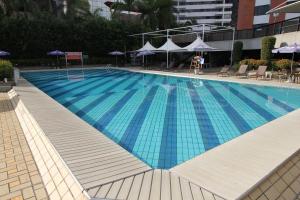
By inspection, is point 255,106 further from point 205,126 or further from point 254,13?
point 254,13

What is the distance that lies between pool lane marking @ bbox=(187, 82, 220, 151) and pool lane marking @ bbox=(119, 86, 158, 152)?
67.1 inches

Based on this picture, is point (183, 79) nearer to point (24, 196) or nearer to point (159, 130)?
point (159, 130)

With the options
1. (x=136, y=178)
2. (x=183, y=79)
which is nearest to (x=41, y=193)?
(x=136, y=178)

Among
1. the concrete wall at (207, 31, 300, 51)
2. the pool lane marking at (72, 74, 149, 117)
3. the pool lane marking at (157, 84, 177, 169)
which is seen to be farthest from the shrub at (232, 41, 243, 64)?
the pool lane marking at (157, 84, 177, 169)

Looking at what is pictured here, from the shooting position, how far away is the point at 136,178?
3242mm

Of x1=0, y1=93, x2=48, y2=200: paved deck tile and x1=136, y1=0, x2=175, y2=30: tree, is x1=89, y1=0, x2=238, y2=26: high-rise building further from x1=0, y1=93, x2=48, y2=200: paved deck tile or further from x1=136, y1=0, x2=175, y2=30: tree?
x1=0, y1=93, x2=48, y2=200: paved deck tile

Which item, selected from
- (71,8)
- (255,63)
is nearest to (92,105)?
(255,63)

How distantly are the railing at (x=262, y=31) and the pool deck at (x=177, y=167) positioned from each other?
14.8 metres

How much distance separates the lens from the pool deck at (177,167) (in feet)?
9.53

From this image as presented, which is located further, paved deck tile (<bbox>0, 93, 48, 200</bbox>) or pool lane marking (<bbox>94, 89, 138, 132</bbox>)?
pool lane marking (<bbox>94, 89, 138, 132</bbox>)

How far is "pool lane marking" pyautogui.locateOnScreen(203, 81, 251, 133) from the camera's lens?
22.1 feet

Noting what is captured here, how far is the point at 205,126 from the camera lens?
691 centimetres

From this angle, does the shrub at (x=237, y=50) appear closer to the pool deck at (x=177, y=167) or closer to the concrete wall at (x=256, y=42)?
the concrete wall at (x=256, y=42)

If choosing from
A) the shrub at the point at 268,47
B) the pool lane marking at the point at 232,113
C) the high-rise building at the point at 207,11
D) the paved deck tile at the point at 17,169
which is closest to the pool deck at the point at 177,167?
the paved deck tile at the point at 17,169
